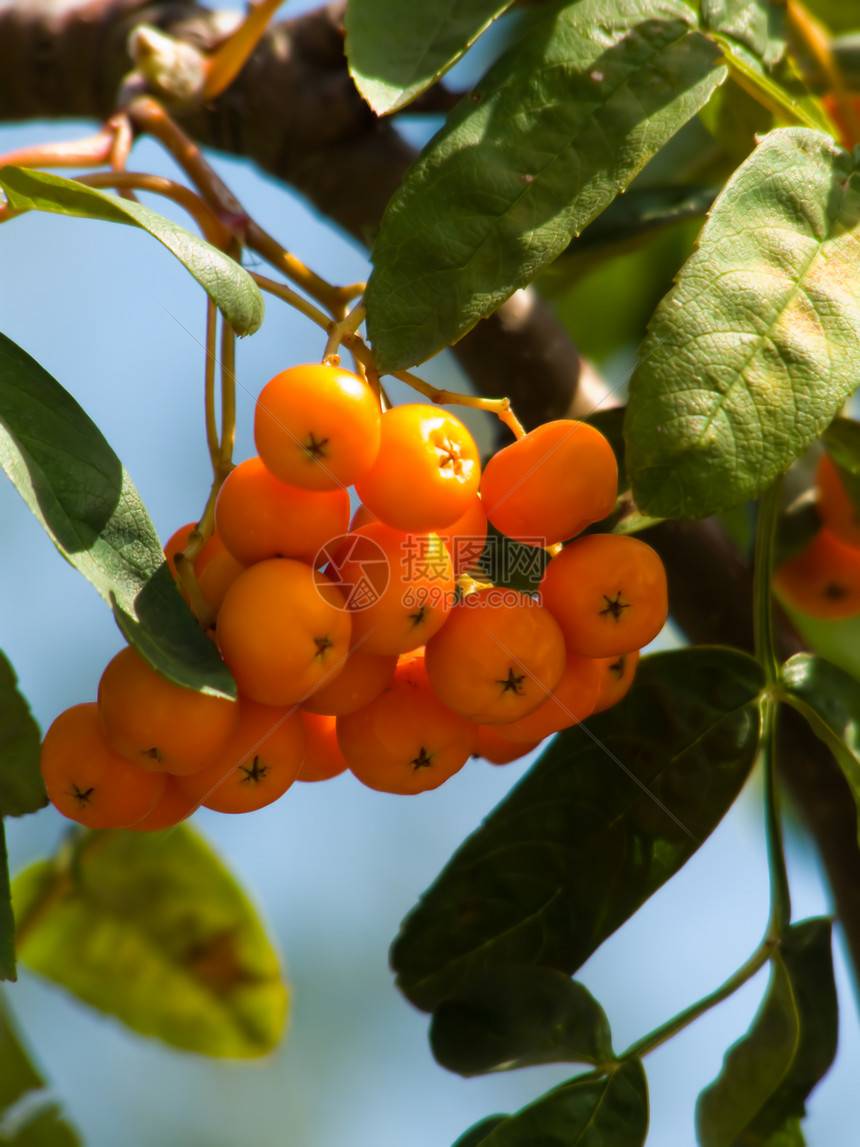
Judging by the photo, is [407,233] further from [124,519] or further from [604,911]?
[604,911]

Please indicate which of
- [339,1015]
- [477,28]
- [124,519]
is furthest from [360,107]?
[339,1015]

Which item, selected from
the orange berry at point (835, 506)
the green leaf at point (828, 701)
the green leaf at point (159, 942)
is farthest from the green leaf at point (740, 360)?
the green leaf at point (159, 942)

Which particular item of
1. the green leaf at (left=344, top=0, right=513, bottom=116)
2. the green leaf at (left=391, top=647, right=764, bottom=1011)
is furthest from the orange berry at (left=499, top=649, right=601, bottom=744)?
the green leaf at (left=344, top=0, right=513, bottom=116)

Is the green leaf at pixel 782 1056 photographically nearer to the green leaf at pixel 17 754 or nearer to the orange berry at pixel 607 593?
the orange berry at pixel 607 593

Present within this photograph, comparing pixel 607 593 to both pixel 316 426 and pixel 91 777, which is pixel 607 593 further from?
pixel 91 777

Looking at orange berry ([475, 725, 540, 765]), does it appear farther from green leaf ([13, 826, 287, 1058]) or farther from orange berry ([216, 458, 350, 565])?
green leaf ([13, 826, 287, 1058])

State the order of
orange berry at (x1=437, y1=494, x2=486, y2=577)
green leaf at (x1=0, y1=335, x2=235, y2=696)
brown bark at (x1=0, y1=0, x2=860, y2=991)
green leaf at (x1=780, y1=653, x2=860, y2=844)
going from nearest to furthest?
green leaf at (x1=0, y1=335, x2=235, y2=696) < orange berry at (x1=437, y1=494, x2=486, y2=577) < green leaf at (x1=780, y1=653, x2=860, y2=844) < brown bark at (x1=0, y1=0, x2=860, y2=991)
